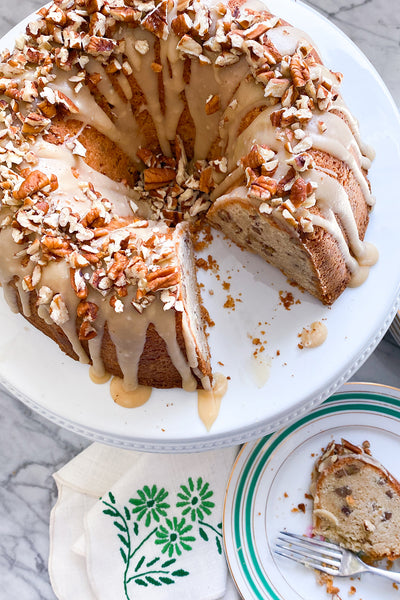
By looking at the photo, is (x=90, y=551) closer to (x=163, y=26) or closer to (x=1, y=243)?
(x=1, y=243)

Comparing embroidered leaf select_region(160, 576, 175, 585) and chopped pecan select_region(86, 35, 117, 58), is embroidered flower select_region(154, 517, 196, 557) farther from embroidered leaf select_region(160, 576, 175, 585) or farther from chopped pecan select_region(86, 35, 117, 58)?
chopped pecan select_region(86, 35, 117, 58)

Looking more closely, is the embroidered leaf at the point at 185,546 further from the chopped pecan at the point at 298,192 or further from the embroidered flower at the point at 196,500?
the chopped pecan at the point at 298,192

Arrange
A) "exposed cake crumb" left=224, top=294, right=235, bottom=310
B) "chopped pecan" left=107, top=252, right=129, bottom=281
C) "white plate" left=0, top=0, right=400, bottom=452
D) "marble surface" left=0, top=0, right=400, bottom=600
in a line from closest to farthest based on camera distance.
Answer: "chopped pecan" left=107, top=252, right=129, bottom=281, "white plate" left=0, top=0, right=400, bottom=452, "exposed cake crumb" left=224, top=294, right=235, bottom=310, "marble surface" left=0, top=0, right=400, bottom=600

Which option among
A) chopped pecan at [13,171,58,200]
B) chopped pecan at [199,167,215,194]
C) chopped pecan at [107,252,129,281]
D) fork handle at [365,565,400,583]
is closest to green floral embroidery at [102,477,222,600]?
fork handle at [365,565,400,583]

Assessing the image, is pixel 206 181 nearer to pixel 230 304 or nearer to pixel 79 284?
pixel 230 304

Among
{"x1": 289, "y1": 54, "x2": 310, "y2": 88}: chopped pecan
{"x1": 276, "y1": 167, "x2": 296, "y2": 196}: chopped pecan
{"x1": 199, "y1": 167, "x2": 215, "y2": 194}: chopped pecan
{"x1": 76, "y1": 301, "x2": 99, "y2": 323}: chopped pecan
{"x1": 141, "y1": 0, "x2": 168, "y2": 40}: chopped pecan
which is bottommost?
{"x1": 76, "y1": 301, "x2": 99, "y2": 323}: chopped pecan

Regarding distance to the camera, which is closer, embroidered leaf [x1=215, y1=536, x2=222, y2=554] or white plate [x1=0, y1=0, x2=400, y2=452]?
white plate [x1=0, y1=0, x2=400, y2=452]

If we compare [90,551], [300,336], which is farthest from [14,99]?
[90,551]
